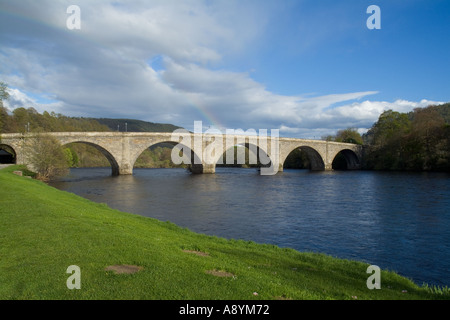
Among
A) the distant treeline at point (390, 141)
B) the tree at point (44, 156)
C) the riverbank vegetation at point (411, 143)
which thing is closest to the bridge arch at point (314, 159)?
the distant treeline at point (390, 141)

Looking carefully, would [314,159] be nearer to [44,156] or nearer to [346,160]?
[346,160]

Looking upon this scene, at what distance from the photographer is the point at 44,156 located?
3825 cm

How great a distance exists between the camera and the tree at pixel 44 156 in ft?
124

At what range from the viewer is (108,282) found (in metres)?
5.54

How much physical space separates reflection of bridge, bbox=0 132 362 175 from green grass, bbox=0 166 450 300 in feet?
124

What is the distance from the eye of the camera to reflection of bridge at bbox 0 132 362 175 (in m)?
45.7

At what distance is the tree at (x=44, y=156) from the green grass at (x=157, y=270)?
31340mm

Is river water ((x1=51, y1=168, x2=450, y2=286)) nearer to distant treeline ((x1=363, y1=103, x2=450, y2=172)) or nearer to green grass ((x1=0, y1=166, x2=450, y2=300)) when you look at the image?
green grass ((x1=0, y1=166, x2=450, y2=300))

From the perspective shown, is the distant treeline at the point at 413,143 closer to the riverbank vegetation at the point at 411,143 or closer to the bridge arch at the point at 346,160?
the riverbank vegetation at the point at 411,143

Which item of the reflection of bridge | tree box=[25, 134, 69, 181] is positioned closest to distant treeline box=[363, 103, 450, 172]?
the reflection of bridge

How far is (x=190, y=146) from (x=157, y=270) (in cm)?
5330

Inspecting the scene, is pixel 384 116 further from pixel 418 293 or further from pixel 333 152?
pixel 418 293
